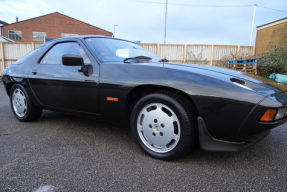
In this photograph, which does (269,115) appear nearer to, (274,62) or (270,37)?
(274,62)

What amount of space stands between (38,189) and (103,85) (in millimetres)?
1104

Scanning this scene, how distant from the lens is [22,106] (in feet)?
9.72

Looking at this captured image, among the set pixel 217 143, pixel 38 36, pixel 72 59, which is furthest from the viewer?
pixel 38 36

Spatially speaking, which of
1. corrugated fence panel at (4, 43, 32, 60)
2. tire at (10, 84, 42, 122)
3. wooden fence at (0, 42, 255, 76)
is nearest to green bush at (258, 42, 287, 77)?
wooden fence at (0, 42, 255, 76)

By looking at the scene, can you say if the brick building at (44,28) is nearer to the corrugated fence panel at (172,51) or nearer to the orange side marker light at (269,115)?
the corrugated fence panel at (172,51)

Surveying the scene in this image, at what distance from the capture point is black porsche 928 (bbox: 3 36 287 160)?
4.77ft

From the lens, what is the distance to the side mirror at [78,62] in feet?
6.94

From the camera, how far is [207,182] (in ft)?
4.78

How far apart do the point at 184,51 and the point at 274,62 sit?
5.09m

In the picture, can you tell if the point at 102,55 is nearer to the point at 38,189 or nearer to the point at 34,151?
the point at 34,151

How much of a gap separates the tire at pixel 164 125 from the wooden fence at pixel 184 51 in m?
11.0

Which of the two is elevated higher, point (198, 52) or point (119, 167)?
point (198, 52)

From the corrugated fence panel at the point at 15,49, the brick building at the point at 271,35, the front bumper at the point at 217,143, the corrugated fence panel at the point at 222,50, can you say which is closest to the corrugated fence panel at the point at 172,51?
the corrugated fence panel at the point at 222,50

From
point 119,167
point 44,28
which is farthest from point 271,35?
point 44,28
